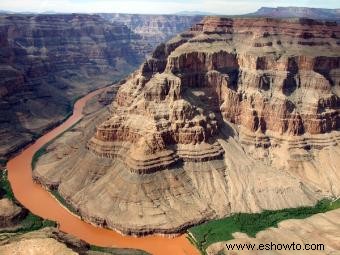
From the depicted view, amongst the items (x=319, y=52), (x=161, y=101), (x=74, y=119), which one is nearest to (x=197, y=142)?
(x=161, y=101)

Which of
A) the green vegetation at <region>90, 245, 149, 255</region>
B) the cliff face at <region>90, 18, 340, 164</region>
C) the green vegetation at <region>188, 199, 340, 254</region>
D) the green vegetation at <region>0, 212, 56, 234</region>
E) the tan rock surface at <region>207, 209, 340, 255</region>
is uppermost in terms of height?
Answer: the cliff face at <region>90, 18, 340, 164</region>

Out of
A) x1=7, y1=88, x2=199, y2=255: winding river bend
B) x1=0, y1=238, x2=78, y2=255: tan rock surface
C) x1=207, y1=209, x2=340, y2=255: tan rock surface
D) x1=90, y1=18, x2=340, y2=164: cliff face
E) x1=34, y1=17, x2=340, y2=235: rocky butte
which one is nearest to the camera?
x1=0, y1=238, x2=78, y2=255: tan rock surface

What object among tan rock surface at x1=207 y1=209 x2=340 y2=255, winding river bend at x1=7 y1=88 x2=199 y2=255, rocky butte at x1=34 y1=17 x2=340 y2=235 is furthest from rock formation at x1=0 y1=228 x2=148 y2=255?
tan rock surface at x1=207 y1=209 x2=340 y2=255

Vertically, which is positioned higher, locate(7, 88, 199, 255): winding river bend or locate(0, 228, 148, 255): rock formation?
locate(0, 228, 148, 255): rock formation

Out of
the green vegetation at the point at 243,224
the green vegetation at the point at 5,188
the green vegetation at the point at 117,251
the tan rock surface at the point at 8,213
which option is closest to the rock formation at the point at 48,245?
the green vegetation at the point at 117,251

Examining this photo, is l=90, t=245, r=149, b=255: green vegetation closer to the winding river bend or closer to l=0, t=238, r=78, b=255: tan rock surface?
the winding river bend

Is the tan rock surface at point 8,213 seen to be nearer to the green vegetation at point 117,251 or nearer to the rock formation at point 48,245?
the rock formation at point 48,245
